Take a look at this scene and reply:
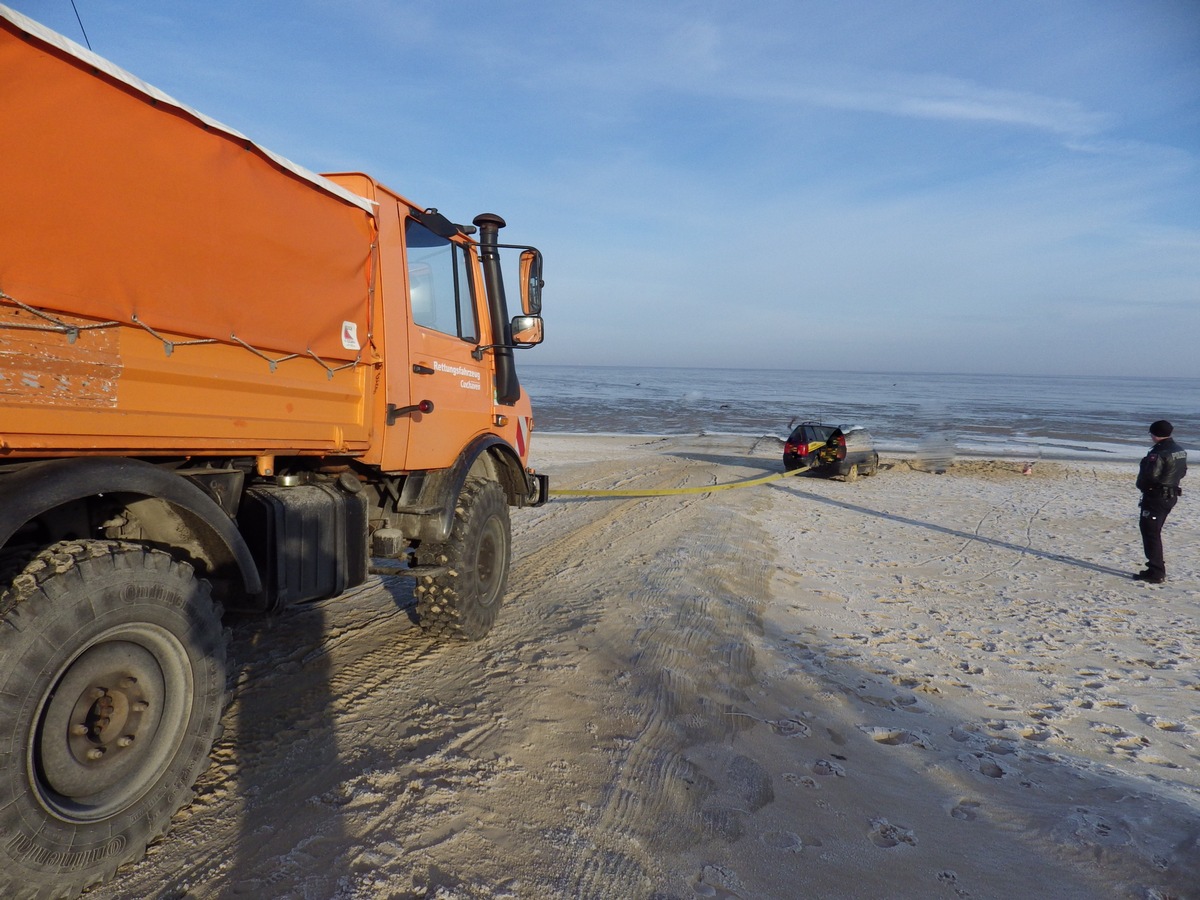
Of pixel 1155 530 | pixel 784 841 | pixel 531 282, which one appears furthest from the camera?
pixel 1155 530

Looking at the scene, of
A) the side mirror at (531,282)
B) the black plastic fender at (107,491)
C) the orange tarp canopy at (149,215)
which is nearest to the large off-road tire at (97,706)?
the black plastic fender at (107,491)

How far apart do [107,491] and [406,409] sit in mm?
1687

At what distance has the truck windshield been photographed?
4117 mm

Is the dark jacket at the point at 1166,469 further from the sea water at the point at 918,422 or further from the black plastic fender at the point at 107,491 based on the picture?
the sea water at the point at 918,422

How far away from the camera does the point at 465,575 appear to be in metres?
4.33

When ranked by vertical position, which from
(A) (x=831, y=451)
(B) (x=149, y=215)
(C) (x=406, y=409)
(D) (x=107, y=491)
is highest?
(B) (x=149, y=215)

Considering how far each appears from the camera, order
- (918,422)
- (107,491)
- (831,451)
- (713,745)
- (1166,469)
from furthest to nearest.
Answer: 1. (918,422)
2. (831,451)
3. (1166,469)
4. (713,745)
5. (107,491)

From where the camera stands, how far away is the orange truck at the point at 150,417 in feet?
6.65

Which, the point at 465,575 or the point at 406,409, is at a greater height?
the point at 406,409

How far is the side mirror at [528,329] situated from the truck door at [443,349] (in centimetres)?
28

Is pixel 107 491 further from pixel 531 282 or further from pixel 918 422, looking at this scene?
pixel 918 422

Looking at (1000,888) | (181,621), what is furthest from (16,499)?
(1000,888)

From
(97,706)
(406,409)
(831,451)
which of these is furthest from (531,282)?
(831,451)

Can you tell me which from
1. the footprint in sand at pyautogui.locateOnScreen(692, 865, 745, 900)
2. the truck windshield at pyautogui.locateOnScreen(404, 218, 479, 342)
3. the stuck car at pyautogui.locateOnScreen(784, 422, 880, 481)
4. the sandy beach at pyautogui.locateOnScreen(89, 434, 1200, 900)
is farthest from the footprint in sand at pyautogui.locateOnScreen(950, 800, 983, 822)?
the stuck car at pyautogui.locateOnScreen(784, 422, 880, 481)
